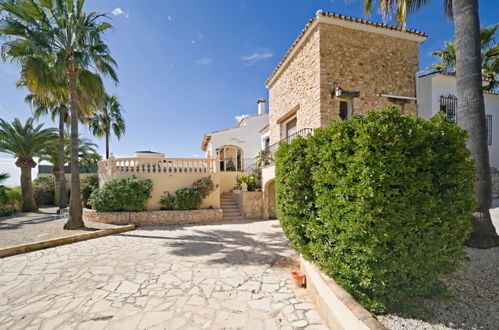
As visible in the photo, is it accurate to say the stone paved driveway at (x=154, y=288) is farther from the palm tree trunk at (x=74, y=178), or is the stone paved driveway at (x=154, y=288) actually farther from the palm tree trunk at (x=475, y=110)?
the palm tree trunk at (x=475, y=110)

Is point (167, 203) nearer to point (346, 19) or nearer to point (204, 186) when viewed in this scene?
point (204, 186)

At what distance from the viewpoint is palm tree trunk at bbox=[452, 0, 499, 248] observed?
4.21 m

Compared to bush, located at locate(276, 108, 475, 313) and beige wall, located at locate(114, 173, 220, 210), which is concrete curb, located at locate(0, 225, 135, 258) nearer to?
beige wall, located at locate(114, 173, 220, 210)

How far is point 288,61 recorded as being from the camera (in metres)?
10.9

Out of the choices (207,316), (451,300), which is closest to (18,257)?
(207,316)

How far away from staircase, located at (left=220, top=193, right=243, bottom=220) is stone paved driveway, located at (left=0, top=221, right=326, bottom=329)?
4.75 meters

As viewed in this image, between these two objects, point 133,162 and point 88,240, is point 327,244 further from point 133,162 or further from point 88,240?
point 133,162

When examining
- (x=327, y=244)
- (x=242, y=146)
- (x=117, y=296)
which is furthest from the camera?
(x=242, y=146)

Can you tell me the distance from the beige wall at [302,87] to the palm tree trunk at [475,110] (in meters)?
4.49

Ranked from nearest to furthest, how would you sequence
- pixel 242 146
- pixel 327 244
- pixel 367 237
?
pixel 367 237
pixel 327 244
pixel 242 146

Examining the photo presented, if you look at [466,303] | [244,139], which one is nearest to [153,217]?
[466,303]

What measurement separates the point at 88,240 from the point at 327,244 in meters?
8.33

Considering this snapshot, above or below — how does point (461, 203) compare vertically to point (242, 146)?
below

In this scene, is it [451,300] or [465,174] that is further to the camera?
[451,300]
